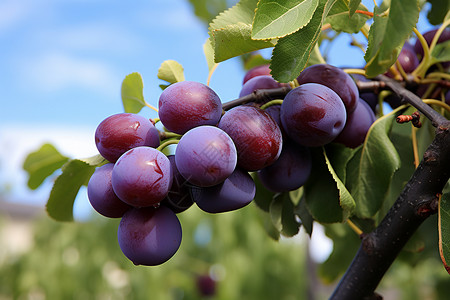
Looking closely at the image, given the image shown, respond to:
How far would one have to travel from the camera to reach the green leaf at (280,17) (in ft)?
1.36

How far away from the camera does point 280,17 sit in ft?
1.39

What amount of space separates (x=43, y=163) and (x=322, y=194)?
401mm

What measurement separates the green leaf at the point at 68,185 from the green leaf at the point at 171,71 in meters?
0.13

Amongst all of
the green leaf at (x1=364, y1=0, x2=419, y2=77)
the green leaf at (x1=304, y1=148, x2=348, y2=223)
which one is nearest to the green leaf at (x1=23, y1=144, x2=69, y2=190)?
the green leaf at (x1=304, y1=148, x2=348, y2=223)

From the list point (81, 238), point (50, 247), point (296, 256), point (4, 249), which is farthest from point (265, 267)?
point (4, 249)

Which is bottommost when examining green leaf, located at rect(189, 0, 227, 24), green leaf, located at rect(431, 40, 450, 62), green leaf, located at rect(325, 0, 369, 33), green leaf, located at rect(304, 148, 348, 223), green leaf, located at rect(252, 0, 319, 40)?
green leaf, located at rect(189, 0, 227, 24)

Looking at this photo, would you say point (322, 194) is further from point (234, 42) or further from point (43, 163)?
point (43, 163)

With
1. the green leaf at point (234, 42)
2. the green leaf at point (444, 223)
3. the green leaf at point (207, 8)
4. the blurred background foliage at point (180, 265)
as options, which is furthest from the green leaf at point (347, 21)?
the blurred background foliage at point (180, 265)

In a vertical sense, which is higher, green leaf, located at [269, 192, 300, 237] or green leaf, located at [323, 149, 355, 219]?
green leaf, located at [323, 149, 355, 219]

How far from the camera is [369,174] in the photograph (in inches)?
22.2

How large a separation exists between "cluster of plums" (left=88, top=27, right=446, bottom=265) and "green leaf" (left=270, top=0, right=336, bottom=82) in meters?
0.05

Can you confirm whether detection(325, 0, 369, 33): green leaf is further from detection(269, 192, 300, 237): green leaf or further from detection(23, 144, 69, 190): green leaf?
detection(23, 144, 69, 190): green leaf

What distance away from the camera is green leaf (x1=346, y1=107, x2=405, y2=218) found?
0.55 m

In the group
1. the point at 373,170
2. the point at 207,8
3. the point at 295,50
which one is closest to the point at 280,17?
the point at 295,50
